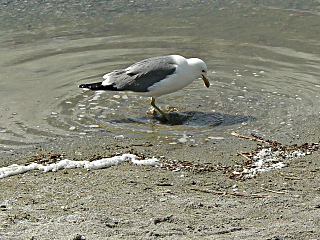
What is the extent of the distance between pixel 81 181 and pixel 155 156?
1258 mm

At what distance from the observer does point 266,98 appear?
833 cm

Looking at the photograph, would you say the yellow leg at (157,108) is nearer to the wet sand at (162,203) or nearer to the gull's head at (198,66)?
the gull's head at (198,66)

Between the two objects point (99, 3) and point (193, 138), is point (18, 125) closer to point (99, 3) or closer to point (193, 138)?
point (193, 138)

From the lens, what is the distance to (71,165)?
5883 millimetres

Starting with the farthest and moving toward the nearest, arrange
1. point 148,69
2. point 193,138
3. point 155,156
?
point 148,69 < point 193,138 < point 155,156

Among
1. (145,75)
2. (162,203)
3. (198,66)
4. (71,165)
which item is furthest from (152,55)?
(162,203)

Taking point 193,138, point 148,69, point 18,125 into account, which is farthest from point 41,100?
point 193,138

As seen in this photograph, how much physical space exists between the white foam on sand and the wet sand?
10 cm

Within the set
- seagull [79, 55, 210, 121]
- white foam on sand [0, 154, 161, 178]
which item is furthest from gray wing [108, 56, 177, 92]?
white foam on sand [0, 154, 161, 178]

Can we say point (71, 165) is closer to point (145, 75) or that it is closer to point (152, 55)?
point (145, 75)

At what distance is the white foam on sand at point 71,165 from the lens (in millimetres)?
5754

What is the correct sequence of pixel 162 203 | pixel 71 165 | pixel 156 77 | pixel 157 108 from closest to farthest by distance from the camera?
pixel 162 203 < pixel 71 165 < pixel 156 77 < pixel 157 108

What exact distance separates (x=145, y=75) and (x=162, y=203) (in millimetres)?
3454

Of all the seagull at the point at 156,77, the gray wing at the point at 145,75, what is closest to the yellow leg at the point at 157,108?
the seagull at the point at 156,77
